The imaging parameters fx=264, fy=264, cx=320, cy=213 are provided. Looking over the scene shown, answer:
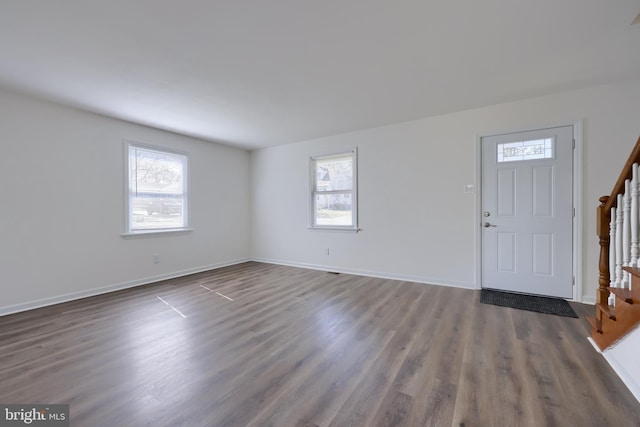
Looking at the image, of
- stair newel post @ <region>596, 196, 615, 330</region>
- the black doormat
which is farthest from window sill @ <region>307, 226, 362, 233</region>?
stair newel post @ <region>596, 196, 615, 330</region>

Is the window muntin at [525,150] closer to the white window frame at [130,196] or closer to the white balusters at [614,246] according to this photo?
the white balusters at [614,246]

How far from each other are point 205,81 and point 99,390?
280 cm

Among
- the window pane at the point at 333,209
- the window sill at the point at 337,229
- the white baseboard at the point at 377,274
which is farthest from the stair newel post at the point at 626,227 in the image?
the window pane at the point at 333,209

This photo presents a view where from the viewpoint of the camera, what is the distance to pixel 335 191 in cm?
502

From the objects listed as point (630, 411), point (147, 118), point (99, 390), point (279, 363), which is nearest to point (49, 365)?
point (99, 390)

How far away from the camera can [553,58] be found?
2.45m

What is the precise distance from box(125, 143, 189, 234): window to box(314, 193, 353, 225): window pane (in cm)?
247

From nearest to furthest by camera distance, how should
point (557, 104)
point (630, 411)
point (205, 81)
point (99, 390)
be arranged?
point (630, 411)
point (99, 390)
point (205, 81)
point (557, 104)

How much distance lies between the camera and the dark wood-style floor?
1508 millimetres

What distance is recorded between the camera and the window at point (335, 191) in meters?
4.75

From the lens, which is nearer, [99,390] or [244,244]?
[99,390]

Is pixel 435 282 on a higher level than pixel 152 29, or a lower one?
lower

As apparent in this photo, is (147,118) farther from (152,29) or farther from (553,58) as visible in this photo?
(553,58)

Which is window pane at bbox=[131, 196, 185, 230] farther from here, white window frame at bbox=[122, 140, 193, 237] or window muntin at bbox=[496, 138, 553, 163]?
window muntin at bbox=[496, 138, 553, 163]
